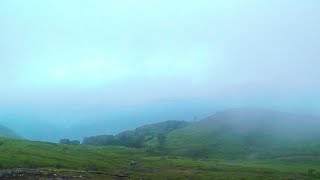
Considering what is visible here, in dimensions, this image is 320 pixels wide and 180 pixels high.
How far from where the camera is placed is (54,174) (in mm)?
119562

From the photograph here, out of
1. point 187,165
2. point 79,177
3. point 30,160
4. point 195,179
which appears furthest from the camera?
point 187,165

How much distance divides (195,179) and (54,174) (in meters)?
49.0

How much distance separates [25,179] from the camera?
Answer: 10869 cm

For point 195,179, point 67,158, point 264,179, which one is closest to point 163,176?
point 195,179

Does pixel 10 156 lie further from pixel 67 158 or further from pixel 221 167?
pixel 221 167

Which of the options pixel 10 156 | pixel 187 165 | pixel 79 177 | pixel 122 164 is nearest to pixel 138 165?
pixel 122 164

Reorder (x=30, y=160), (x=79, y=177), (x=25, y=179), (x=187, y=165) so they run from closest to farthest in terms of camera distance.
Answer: (x=25, y=179), (x=79, y=177), (x=30, y=160), (x=187, y=165)

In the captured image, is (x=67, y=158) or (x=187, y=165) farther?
(x=187, y=165)

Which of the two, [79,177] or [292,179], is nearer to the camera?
[79,177]

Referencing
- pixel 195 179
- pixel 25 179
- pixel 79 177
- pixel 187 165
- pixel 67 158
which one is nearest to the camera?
pixel 25 179

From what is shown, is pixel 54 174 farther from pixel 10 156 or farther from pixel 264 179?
pixel 264 179

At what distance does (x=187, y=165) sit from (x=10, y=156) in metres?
76.9

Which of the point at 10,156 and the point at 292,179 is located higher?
the point at 10,156

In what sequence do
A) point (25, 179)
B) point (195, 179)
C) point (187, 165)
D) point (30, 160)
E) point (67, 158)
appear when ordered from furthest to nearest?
point (187, 165) → point (67, 158) → point (30, 160) → point (195, 179) → point (25, 179)
